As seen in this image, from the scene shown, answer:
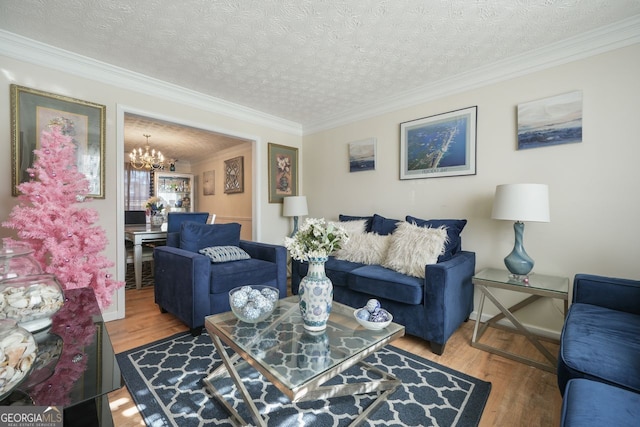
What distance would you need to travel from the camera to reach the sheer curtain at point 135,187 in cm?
657

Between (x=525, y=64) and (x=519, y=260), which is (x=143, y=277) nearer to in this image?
(x=519, y=260)

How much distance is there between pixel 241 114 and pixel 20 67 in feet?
6.56

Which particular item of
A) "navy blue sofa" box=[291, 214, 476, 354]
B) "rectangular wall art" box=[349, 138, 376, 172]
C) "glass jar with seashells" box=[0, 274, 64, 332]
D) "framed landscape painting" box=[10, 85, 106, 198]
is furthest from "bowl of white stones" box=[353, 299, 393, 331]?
"framed landscape painting" box=[10, 85, 106, 198]

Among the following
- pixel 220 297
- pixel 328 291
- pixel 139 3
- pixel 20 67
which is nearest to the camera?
pixel 328 291

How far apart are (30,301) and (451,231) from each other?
8.88 ft

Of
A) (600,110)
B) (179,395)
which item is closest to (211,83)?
(179,395)

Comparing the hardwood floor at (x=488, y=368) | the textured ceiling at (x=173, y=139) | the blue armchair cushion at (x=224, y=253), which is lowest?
the hardwood floor at (x=488, y=368)

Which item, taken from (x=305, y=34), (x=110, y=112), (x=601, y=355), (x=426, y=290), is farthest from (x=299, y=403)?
(x=110, y=112)

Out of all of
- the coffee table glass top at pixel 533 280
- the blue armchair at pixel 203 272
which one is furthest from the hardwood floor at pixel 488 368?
the coffee table glass top at pixel 533 280

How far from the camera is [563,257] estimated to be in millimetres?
2258

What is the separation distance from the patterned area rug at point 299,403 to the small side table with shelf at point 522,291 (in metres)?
0.49

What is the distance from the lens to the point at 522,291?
196 centimetres

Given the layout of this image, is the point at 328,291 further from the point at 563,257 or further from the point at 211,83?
the point at 211,83

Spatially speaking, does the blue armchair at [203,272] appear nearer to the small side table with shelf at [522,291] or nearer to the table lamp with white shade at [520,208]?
the small side table with shelf at [522,291]
